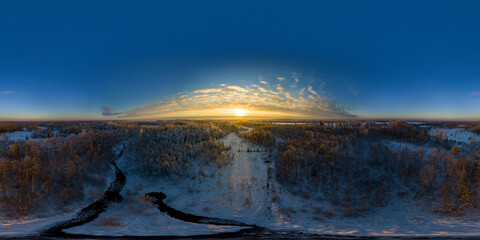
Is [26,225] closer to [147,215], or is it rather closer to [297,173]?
[147,215]

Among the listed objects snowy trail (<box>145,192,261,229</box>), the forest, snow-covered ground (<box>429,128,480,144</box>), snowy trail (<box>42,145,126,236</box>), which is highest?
snow-covered ground (<box>429,128,480,144</box>)

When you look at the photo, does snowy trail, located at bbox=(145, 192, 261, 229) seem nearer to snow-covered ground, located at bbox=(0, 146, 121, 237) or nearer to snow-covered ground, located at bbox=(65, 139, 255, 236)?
snow-covered ground, located at bbox=(65, 139, 255, 236)

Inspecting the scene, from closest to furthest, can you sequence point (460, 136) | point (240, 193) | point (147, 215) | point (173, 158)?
point (147, 215) < point (240, 193) < point (173, 158) < point (460, 136)

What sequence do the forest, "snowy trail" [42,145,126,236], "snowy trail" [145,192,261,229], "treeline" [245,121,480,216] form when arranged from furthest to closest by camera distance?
1. "treeline" [245,121,480,216]
2. the forest
3. "snowy trail" [145,192,261,229]
4. "snowy trail" [42,145,126,236]

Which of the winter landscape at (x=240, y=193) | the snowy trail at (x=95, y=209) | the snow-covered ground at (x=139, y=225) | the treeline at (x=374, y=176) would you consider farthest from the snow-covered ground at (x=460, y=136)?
the snowy trail at (x=95, y=209)

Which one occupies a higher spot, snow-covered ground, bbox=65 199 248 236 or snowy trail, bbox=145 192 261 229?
snow-covered ground, bbox=65 199 248 236

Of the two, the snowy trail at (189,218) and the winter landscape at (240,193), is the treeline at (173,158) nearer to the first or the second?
the winter landscape at (240,193)

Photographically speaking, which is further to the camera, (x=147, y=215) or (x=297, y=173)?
(x=297, y=173)

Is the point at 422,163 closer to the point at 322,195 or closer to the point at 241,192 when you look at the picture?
the point at 322,195

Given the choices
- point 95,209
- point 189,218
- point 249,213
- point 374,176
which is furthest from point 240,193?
point 374,176

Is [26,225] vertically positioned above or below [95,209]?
above

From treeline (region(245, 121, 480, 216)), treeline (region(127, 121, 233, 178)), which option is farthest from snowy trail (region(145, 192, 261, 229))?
treeline (region(245, 121, 480, 216))
